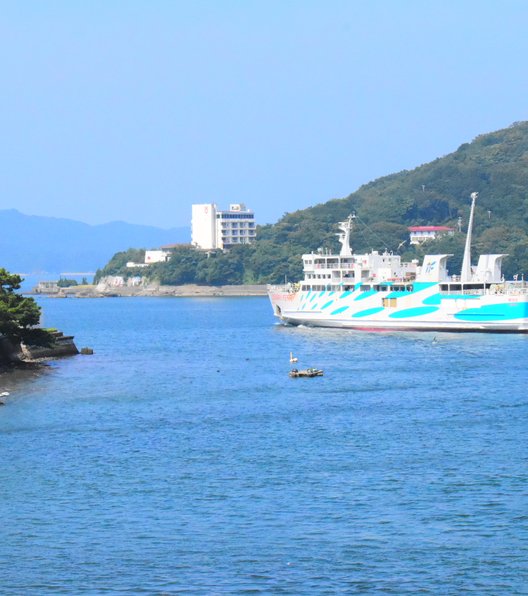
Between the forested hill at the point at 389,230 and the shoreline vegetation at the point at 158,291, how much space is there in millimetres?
1517

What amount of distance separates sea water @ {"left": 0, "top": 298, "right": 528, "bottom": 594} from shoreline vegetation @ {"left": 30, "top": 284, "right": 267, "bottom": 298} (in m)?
116

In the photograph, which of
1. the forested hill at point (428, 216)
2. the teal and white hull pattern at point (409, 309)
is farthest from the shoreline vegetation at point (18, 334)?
the forested hill at point (428, 216)

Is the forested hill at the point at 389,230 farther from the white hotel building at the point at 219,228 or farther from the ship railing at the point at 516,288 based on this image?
the ship railing at the point at 516,288

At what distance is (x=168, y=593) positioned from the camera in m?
18.8

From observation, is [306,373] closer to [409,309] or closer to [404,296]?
[409,309]

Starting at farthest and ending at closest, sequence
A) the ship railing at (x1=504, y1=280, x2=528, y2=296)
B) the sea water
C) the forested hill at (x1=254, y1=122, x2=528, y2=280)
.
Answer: the forested hill at (x1=254, y1=122, x2=528, y2=280), the ship railing at (x1=504, y1=280, x2=528, y2=296), the sea water

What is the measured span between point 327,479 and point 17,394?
18324mm

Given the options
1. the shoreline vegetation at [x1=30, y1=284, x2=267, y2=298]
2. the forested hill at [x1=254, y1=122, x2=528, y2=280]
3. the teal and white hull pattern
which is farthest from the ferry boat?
the shoreline vegetation at [x1=30, y1=284, x2=267, y2=298]

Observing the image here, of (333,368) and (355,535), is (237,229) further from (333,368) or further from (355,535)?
(355,535)

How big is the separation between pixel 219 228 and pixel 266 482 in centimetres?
15916

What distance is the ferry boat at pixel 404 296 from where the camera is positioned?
6744 centimetres

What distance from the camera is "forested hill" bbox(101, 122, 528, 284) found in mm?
160250

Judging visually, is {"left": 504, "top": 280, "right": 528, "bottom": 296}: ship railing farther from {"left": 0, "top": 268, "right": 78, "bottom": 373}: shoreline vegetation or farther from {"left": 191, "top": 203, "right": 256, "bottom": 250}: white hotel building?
{"left": 191, "top": 203, "right": 256, "bottom": 250}: white hotel building

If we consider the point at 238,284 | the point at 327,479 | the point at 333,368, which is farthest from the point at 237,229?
the point at 327,479
